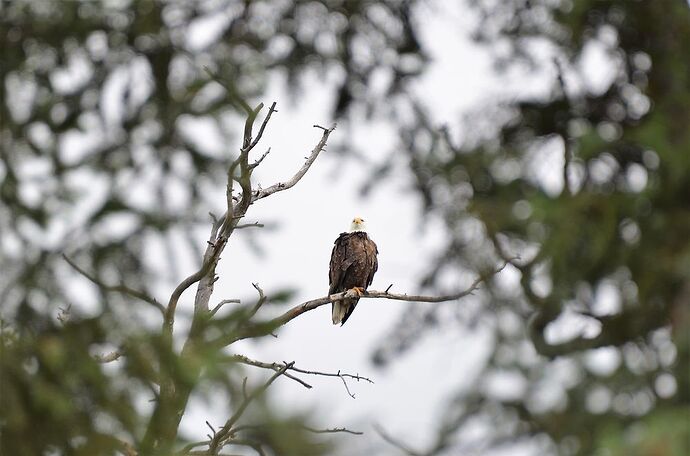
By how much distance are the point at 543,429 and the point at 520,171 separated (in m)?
1.92

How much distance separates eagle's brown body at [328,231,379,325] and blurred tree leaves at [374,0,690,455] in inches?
19.6

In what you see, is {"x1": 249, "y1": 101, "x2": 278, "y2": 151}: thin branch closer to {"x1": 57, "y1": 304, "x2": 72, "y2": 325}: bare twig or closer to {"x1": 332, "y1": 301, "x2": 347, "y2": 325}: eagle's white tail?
{"x1": 57, "y1": 304, "x2": 72, "y2": 325}: bare twig

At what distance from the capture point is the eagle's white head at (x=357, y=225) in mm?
8070

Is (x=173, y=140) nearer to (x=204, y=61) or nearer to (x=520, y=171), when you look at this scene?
(x=204, y=61)

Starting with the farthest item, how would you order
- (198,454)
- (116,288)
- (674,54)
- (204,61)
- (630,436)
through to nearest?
1. (204,61)
2. (674,54)
3. (198,454)
4. (116,288)
5. (630,436)

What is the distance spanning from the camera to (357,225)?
26.6 ft

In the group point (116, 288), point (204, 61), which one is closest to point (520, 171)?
point (204, 61)

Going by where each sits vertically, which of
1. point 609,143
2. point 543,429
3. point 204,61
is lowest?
point 543,429

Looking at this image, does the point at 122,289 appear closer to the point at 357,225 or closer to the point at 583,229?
the point at 583,229

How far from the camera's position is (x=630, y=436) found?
134 inches

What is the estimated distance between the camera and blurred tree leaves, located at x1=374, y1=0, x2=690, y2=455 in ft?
16.6

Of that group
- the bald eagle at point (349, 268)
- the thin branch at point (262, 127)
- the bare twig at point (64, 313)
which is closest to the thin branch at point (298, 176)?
Answer: the thin branch at point (262, 127)

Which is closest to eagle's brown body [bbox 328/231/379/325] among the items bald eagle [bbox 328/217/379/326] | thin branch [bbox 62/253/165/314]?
bald eagle [bbox 328/217/379/326]

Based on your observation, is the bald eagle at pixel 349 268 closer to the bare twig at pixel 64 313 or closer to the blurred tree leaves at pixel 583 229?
the blurred tree leaves at pixel 583 229
